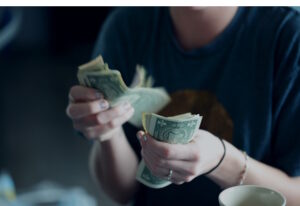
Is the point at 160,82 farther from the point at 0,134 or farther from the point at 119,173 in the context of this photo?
the point at 0,134

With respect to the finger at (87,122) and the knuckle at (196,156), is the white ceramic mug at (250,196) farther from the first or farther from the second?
the finger at (87,122)

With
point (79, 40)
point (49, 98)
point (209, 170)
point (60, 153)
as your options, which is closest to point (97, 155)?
point (209, 170)

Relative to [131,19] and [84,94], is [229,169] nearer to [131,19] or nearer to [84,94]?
[84,94]

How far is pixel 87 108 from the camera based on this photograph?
0.75 meters

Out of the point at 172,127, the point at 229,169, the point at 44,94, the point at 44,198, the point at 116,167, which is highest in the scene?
the point at 172,127

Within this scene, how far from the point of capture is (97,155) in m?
0.97

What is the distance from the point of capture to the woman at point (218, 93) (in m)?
0.73

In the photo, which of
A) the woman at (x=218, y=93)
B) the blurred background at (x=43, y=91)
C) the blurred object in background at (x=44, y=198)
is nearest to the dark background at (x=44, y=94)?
the blurred background at (x=43, y=91)

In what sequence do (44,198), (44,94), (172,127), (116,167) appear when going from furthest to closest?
(44,94)
(44,198)
(116,167)
(172,127)

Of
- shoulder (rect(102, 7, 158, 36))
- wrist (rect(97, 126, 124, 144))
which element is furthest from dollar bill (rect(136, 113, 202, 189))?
shoulder (rect(102, 7, 158, 36))

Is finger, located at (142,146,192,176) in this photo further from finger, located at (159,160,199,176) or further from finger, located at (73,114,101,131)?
finger, located at (73,114,101,131)

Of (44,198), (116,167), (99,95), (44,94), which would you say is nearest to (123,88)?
(99,95)

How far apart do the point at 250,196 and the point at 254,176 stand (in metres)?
0.11

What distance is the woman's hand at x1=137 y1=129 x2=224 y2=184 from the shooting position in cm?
60
